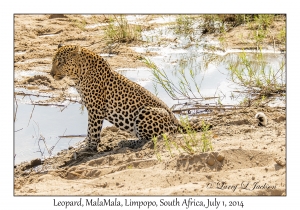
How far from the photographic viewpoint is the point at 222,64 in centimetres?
1562

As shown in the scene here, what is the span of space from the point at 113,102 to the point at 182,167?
207 cm

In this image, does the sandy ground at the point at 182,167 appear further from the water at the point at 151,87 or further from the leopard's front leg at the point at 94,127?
the water at the point at 151,87

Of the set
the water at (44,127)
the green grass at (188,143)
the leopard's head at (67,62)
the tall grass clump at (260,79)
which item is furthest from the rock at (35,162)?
the tall grass clump at (260,79)

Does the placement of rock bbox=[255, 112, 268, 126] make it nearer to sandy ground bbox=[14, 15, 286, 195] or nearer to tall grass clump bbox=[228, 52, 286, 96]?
sandy ground bbox=[14, 15, 286, 195]

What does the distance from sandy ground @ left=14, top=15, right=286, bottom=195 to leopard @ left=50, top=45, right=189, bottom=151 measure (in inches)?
11.6

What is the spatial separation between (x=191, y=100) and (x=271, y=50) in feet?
11.4

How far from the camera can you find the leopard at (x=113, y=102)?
10961 mm

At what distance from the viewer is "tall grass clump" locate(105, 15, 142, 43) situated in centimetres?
1677

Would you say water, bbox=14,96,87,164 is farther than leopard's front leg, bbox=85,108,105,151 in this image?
Yes

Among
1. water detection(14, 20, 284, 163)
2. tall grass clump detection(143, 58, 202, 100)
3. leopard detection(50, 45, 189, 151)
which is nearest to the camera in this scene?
leopard detection(50, 45, 189, 151)

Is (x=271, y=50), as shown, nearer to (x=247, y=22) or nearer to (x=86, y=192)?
(x=247, y=22)

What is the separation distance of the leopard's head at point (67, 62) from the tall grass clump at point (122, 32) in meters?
5.30

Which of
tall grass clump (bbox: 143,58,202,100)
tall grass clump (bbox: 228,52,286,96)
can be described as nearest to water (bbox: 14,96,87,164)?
tall grass clump (bbox: 143,58,202,100)

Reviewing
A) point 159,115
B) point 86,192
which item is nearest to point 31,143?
point 159,115
